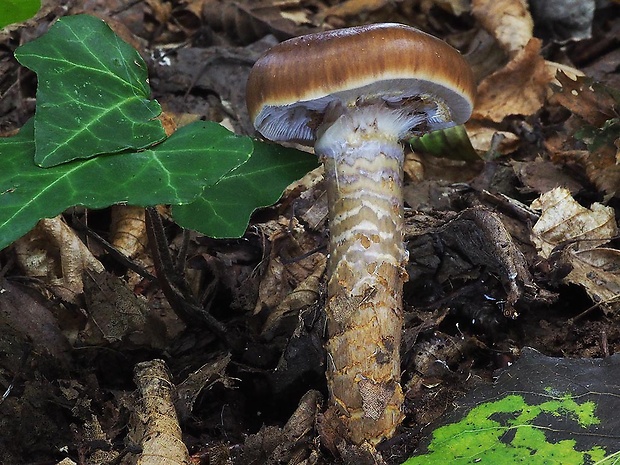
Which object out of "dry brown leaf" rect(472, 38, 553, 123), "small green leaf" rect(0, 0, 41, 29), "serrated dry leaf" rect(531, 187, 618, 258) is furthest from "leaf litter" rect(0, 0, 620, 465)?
"small green leaf" rect(0, 0, 41, 29)

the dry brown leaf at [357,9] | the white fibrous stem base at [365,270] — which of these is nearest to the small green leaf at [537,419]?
the white fibrous stem base at [365,270]

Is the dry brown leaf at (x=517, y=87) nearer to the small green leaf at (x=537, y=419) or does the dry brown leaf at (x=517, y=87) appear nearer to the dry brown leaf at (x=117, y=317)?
the small green leaf at (x=537, y=419)

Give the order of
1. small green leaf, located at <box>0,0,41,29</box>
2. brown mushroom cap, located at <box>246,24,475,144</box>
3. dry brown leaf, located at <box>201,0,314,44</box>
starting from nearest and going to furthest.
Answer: brown mushroom cap, located at <box>246,24,475,144</box> < small green leaf, located at <box>0,0,41,29</box> < dry brown leaf, located at <box>201,0,314,44</box>

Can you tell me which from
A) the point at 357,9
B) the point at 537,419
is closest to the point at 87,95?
the point at 537,419

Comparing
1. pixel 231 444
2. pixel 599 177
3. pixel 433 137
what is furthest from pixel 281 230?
pixel 599 177

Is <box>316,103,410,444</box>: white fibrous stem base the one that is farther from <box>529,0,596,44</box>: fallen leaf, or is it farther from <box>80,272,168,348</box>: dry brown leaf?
<box>529,0,596,44</box>: fallen leaf

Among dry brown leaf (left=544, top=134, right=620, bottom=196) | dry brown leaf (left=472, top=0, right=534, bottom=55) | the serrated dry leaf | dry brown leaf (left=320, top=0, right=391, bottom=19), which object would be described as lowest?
the serrated dry leaf

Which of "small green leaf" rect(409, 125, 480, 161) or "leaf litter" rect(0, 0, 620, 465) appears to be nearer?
"leaf litter" rect(0, 0, 620, 465)

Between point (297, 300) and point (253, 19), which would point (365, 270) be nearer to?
point (297, 300)
